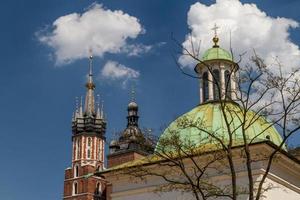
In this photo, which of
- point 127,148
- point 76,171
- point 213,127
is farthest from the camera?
point 76,171

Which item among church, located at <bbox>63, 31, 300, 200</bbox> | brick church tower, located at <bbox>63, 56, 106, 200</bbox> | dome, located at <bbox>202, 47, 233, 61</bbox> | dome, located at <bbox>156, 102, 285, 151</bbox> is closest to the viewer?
church, located at <bbox>63, 31, 300, 200</bbox>

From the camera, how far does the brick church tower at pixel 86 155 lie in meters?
106

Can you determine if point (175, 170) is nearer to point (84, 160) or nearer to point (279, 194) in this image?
point (279, 194)

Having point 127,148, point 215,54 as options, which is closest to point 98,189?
point 127,148

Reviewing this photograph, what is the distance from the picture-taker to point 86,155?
10931cm

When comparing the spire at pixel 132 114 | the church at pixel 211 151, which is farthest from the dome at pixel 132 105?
the church at pixel 211 151

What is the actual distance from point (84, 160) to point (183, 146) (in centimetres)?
9186

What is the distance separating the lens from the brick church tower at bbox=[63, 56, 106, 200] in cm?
10600

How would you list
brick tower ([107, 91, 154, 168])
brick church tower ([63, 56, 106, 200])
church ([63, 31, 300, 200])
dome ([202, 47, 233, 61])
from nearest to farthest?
church ([63, 31, 300, 200])
dome ([202, 47, 233, 61])
brick tower ([107, 91, 154, 168])
brick church tower ([63, 56, 106, 200])

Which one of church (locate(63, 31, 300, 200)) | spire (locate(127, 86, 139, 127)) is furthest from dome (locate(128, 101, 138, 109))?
church (locate(63, 31, 300, 200))

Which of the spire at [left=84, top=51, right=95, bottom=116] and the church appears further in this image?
the spire at [left=84, top=51, right=95, bottom=116]

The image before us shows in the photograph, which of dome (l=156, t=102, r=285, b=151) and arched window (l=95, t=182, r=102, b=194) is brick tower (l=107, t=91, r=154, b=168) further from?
dome (l=156, t=102, r=285, b=151)

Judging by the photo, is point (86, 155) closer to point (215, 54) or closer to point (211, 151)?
point (215, 54)

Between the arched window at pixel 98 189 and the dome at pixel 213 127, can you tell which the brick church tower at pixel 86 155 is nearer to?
the arched window at pixel 98 189
